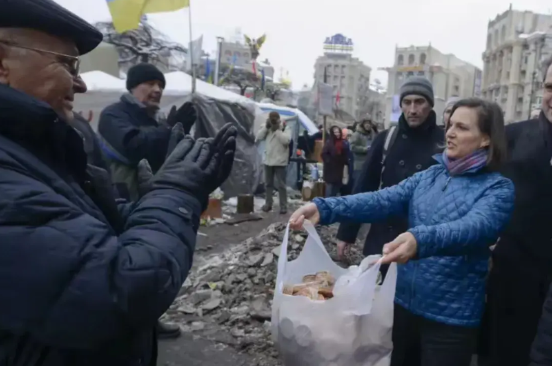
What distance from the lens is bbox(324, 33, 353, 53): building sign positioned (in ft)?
262

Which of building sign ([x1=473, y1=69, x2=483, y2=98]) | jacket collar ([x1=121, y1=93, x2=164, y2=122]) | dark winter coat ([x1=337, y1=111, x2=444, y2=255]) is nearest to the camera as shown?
dark winter coat ([x1=337, y1=111, x2=444, y2=255])

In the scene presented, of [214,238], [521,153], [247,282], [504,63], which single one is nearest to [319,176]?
[214,238]

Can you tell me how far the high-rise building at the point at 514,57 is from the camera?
167ft

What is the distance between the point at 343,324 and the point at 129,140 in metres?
2.28

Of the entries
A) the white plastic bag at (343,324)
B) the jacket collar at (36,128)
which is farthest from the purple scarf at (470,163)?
the jacket collar at (36,128)

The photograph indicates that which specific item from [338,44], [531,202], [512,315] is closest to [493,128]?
[531,202]

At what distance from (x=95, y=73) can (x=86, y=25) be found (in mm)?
9630

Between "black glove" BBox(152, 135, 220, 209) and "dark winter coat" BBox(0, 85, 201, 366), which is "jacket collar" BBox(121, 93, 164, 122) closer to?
"black glove" BBox(152, 135, 220, 209)

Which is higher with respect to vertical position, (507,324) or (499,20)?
(499,20)

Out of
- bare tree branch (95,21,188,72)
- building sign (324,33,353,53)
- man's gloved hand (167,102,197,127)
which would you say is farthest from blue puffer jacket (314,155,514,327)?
building sign (324,33,353,53)

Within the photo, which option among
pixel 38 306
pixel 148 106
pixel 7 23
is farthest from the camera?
pixel 148 106

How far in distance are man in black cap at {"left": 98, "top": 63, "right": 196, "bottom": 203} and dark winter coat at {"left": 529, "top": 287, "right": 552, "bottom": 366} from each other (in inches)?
105

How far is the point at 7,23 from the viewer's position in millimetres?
Answer: 1180

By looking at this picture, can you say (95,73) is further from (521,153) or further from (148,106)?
(521,153)
